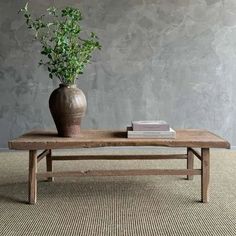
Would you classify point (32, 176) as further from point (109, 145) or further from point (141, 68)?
point (141, 68)

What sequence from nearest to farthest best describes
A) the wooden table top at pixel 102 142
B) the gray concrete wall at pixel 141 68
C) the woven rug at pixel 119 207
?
the woven rug at pixel 119 207, the wooden table top at pixel 102 142, the gray concrete wall at pixel 141 68

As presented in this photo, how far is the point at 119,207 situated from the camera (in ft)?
7.16

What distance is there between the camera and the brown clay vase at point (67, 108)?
7.48 ft

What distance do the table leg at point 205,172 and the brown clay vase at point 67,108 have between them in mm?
745

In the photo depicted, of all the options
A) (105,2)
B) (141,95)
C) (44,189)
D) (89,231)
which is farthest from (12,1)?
(89,231)

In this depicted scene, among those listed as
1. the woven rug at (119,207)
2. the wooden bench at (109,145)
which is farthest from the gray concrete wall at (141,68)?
the wooden bench at (109,145)

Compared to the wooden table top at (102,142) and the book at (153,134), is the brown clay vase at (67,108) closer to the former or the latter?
the wooden table top at (102,142)

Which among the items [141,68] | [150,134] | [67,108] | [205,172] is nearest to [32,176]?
[67,108]

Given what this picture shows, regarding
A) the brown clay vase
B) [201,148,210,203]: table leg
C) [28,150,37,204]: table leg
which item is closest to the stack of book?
[201,148,210,203]: table leg

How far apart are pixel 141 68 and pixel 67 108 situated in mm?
1817

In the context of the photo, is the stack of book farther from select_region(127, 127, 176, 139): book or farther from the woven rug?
the woven rug

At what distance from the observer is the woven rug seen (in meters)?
1.88

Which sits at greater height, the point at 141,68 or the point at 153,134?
the point at 141,68

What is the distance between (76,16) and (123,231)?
1.26 meters
